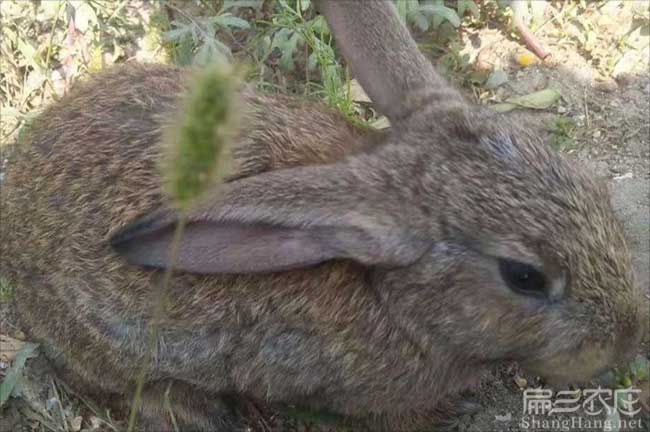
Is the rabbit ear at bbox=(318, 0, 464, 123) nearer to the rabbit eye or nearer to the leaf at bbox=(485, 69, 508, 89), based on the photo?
the rabbit eye

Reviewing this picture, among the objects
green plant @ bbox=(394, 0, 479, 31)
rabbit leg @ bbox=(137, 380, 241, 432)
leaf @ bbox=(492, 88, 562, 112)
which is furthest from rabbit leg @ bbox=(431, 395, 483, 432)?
green plant @ bbox=(394, 0, 479, 31)

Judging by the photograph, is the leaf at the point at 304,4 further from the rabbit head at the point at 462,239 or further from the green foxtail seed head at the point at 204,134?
the green foxtail seed head at the point at 204,134

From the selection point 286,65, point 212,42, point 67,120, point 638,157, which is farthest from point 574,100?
point 67,120

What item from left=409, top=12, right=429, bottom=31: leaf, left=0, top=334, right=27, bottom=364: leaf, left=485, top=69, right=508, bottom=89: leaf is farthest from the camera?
left=485, top=69, right=508, bottom=89: leaf

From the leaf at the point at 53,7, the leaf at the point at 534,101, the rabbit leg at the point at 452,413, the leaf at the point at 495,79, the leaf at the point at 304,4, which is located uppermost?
the leaf at the point at 53,7

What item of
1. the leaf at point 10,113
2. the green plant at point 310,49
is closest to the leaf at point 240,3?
the green plant at point 310,49

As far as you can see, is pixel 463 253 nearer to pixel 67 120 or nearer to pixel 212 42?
pixel 67 120
